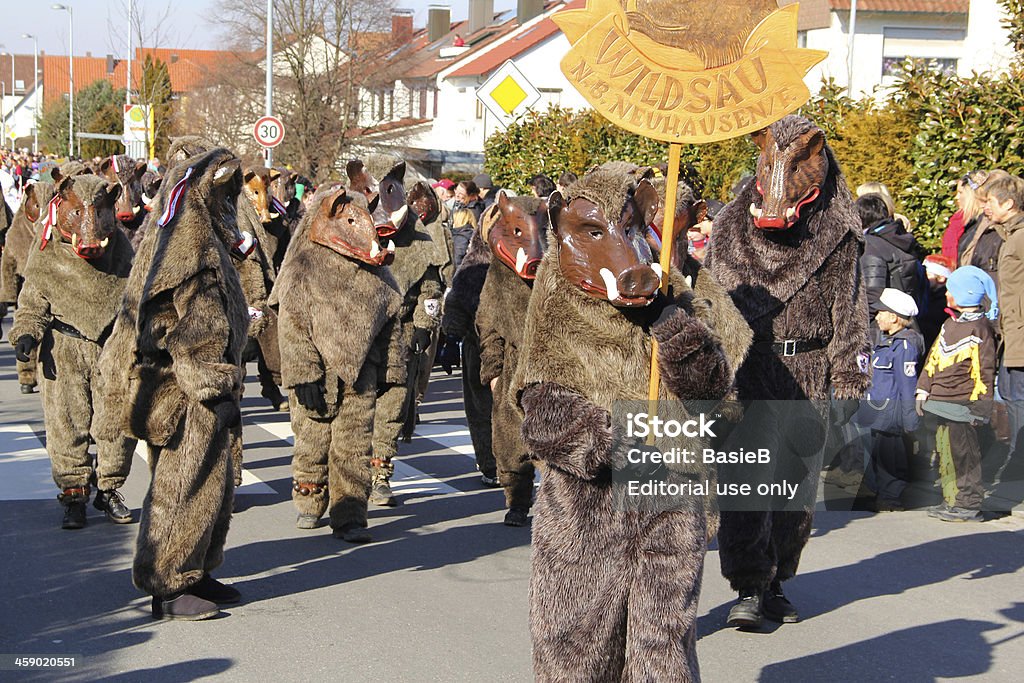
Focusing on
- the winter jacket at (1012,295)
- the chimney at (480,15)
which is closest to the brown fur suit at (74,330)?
the winter jacket at (1012,295)

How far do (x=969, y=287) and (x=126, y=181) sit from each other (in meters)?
7.94

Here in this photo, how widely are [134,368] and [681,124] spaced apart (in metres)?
3.04

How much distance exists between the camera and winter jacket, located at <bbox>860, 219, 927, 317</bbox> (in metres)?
10.2

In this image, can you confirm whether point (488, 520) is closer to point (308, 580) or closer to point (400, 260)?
point (308, 580)

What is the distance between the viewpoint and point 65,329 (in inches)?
327

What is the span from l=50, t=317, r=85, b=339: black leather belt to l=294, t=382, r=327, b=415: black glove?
4.79ft

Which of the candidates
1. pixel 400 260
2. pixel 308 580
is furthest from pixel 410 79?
pixel 308 580

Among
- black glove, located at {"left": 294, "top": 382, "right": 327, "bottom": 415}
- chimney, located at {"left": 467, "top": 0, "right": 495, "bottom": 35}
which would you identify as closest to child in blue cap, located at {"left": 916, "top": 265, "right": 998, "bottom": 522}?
black glove, located at {"left": 294, "top": 382, "right": 327, "bottom": 415}

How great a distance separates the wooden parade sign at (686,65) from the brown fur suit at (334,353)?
3.51 metres

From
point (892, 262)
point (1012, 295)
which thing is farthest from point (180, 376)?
point (892, 262)

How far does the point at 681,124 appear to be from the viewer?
4797mm

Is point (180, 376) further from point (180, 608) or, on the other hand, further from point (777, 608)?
point (777, 608)

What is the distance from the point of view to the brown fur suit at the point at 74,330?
8.16 metres

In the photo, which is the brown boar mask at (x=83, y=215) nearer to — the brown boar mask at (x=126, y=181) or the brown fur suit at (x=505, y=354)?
the brown fur suit at (x=505, y=354)
